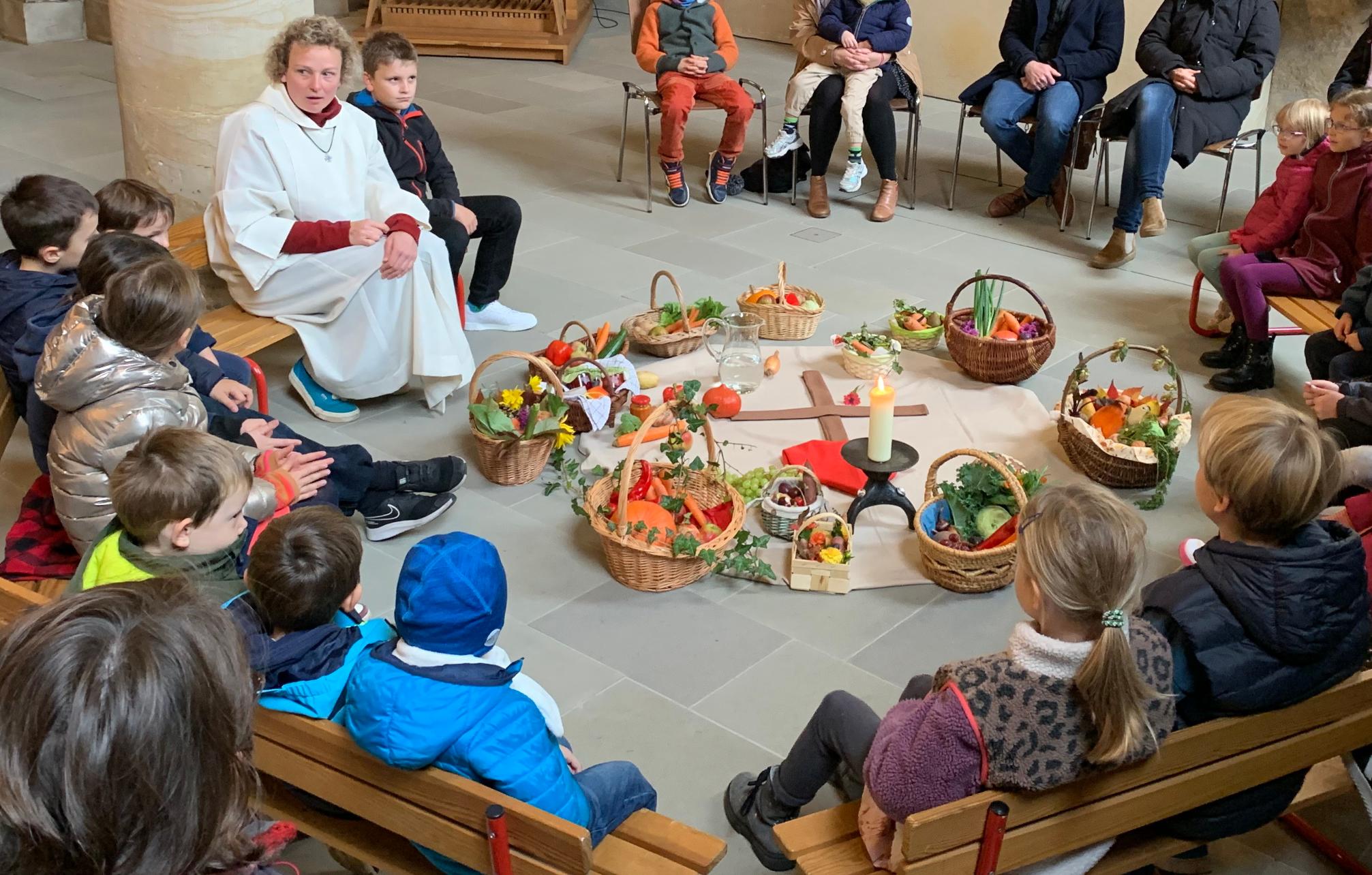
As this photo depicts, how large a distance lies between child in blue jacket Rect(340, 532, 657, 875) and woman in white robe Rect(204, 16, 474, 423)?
2432mm

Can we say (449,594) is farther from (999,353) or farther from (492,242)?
(492,242)

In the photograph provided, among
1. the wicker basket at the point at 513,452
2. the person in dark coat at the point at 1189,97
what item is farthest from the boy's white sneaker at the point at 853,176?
the wicker basket at the point at 513,452

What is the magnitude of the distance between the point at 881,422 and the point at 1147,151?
121 inches

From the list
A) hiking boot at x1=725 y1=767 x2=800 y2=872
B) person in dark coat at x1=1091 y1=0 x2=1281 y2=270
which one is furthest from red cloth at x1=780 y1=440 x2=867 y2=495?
person in dark coat at x1=1091 y1=0 x2=1281 y2=270

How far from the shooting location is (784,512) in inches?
142

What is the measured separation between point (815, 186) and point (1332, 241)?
267cm

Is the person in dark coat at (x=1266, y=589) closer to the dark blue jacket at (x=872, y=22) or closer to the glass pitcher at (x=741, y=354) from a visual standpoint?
the glass pitcher at (x=741, y=354)

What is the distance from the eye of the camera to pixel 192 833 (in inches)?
45.4

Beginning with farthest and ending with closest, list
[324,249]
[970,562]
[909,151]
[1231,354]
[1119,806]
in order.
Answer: [909,151]
[1231,354]
[324,249]
[970,562]
[1119,806]

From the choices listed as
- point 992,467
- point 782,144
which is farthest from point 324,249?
point 782,144

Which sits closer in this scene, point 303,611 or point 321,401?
point 303,611

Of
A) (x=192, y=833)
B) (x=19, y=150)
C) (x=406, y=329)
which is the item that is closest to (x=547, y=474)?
(x=406, y=329)

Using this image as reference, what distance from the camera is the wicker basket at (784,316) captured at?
487cm

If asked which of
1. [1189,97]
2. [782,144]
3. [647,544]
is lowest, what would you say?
[647,544]
